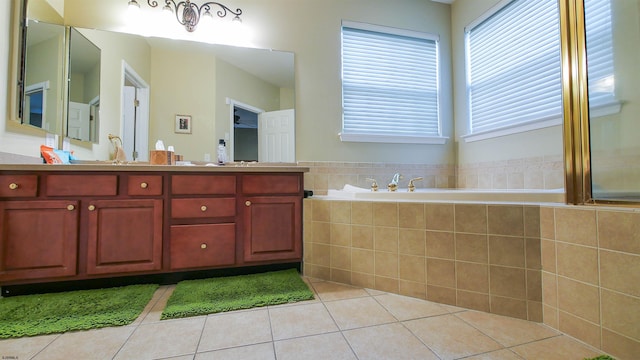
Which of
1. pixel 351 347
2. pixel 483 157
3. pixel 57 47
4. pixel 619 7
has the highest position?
pixel 57 47

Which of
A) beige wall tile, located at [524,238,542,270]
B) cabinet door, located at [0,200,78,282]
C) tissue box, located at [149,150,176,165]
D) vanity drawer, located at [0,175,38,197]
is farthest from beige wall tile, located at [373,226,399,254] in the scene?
vanity drawer, located at [0,175,38,197]

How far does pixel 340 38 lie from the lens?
250cm

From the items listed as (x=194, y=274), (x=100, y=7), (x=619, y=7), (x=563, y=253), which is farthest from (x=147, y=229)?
(x=619, y=7)

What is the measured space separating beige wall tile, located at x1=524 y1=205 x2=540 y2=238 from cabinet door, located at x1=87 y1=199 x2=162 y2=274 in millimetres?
2048

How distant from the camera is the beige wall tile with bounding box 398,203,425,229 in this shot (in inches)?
60.2

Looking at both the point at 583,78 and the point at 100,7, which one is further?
the point at 100,7

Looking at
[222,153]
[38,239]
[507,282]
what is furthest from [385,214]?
[38,239]

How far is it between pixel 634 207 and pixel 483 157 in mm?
1498

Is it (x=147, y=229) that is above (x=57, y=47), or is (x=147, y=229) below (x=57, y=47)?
below

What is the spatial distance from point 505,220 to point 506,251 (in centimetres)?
15

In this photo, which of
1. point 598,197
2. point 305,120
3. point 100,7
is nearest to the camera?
point 598,197

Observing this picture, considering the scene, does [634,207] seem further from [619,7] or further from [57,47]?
[57,47]

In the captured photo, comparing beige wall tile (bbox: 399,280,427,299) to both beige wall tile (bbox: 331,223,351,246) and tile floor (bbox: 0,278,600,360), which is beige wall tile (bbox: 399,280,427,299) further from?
beige wall tile (bbox: 331,223,351,246)

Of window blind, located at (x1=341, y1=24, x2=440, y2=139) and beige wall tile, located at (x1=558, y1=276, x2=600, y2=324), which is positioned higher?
window blind, located at (x1=341, y1=24, x2=440, y2=139)
